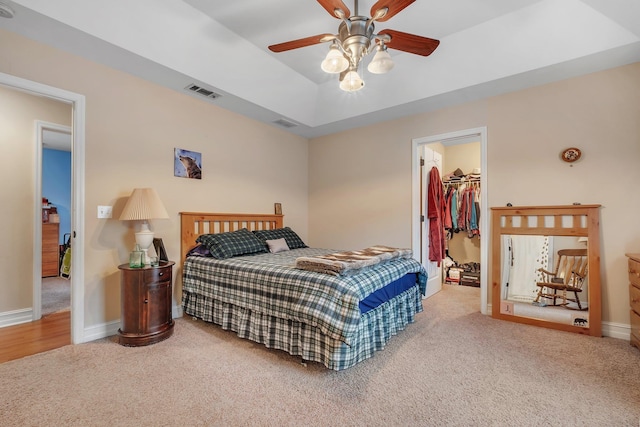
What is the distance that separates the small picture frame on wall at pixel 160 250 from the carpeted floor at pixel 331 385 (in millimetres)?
776

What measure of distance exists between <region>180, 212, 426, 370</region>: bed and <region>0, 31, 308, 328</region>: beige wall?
356mm

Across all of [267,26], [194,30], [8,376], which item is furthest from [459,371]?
[194,30]

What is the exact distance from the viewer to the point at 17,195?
309cm

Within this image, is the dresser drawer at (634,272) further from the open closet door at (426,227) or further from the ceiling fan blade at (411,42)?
the ceiling fan blade at (411,42)

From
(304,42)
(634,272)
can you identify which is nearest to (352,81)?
(304,42)

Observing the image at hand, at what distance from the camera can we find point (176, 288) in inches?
125

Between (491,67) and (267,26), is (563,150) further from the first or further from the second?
(267,26)

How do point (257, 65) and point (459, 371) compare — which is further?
point (257, 65)

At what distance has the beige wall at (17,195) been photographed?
301cm

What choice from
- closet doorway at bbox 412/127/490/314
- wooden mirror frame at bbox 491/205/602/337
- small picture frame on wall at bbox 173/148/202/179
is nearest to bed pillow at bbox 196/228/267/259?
small picture frame on wall at bbox 173/148/202/179

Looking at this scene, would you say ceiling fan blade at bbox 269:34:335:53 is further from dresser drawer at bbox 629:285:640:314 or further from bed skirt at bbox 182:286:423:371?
dresser drawer at bbox 629:285:640:314

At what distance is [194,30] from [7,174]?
2527 millimetres

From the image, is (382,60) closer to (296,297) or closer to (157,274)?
(296,297)

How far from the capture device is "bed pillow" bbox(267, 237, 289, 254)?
353 centimetres
